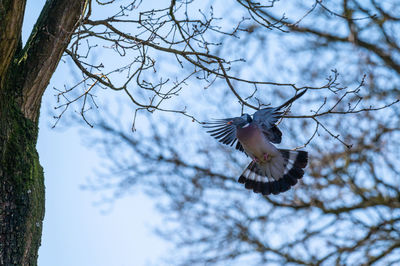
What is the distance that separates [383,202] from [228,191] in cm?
233

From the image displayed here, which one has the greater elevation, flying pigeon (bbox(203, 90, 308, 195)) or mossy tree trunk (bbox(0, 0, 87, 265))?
flying pigeon (bbox(203, 90, 308, 195))

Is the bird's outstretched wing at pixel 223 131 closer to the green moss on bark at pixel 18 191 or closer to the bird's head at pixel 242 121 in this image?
the bird's head at pixel 242 121

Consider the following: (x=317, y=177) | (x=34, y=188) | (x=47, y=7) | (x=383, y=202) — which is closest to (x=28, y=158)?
(x=34, y=188)

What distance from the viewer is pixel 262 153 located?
518 cm

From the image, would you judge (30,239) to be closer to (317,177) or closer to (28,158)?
(28,158)

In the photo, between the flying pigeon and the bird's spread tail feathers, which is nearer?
the flying pigeon

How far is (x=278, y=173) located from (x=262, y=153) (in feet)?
0.88

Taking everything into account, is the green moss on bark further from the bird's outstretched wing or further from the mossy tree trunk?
the bird's outstretched wing

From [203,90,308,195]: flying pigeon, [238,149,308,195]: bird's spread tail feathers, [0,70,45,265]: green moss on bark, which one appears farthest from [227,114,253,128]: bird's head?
[0,70,45,265]: green moss on bark

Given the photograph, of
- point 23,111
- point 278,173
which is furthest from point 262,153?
point 23,111

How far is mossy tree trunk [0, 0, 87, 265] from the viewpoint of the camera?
3.13 metres

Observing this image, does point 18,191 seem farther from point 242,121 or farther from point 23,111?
point 242,121

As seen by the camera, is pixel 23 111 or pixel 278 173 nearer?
pixel 23 111

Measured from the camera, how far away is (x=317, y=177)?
681 cm
